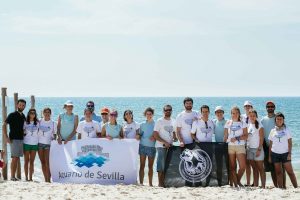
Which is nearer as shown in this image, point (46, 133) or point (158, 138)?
point (158, 138)

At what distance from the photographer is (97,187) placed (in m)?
10.5

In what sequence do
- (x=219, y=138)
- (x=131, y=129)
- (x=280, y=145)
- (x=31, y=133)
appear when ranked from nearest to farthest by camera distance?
(x=280, y=145), (x=219, y=138), (x=131, y=129), (x=31, y=133)

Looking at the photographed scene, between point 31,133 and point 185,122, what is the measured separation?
11.3ft

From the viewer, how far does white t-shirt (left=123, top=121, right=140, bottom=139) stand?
35.7ft

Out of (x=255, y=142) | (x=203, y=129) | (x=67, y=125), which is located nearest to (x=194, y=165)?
(x=203, y=129)

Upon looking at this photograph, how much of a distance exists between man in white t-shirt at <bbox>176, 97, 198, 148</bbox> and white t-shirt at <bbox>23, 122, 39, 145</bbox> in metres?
3.18

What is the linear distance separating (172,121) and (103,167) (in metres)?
1.85

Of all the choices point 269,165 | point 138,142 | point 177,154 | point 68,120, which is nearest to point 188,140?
point 177,154

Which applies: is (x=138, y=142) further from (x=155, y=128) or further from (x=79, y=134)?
(x=79, y=134)

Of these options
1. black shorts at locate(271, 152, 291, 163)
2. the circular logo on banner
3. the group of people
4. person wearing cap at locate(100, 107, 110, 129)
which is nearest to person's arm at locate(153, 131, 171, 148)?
the group of people

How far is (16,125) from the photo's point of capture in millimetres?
11008

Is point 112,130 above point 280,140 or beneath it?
above

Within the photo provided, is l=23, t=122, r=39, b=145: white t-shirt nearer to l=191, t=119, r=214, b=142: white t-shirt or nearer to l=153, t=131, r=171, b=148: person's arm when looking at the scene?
l=153, t=131, r=171, b=148: person's arm

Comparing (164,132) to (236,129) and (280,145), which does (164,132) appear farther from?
(280,145)
